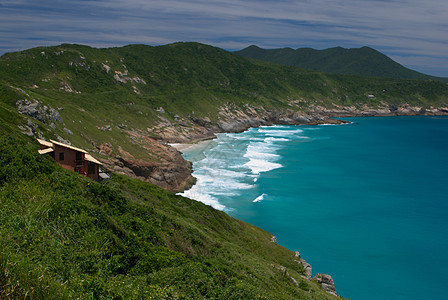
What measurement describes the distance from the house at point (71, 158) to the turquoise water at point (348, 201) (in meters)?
27.4

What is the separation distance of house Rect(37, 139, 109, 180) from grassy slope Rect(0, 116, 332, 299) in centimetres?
835

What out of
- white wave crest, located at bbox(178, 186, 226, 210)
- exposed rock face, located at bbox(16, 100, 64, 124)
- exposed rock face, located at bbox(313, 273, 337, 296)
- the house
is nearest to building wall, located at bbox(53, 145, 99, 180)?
the house

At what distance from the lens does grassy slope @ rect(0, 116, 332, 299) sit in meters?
10.9

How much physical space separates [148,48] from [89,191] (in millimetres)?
193122

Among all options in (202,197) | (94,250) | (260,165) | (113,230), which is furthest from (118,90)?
(94,250)

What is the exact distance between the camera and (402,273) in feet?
128

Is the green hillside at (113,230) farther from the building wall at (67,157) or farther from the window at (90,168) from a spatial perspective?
the window at (90,168)

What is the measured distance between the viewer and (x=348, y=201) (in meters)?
61.6

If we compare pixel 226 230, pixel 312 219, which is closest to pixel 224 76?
pixel 312 219

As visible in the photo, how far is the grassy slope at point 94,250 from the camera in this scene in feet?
35.8

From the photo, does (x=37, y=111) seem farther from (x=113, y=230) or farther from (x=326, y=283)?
(x=326, y=283)

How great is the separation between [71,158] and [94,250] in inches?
729

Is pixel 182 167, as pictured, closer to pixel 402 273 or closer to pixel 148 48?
pixel 402 273

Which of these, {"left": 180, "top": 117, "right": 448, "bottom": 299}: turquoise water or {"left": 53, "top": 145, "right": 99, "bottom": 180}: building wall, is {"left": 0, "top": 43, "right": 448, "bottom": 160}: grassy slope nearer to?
{"left": 53, "top": 145, "right": 99, "bottom": 180}: building wall
